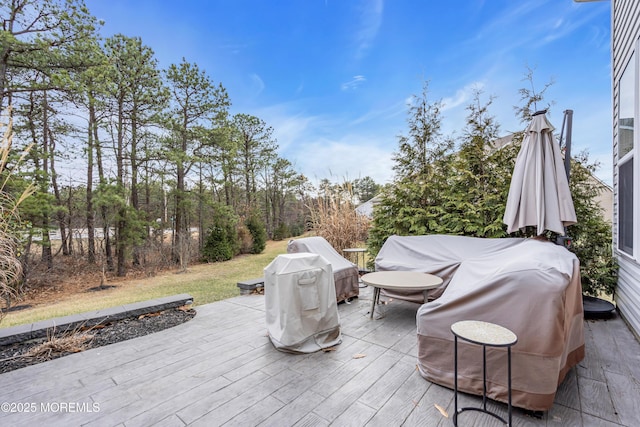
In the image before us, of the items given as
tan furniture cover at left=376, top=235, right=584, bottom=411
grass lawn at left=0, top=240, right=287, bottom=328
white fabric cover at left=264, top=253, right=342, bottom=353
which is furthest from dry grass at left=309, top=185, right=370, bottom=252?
tan furniture cover at left=376, top=235, right=584, bottom=411

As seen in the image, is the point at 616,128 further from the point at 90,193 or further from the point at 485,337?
the point at 90,193

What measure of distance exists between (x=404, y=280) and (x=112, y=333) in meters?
3.34

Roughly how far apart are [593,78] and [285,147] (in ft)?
48.3

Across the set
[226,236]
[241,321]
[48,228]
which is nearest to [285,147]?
[226,236]

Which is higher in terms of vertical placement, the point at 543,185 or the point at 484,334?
the point at 543,185

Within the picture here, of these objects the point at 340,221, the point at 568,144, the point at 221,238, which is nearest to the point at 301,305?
the point at 340,221

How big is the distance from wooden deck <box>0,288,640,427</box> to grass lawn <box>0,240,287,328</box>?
6.93 feet

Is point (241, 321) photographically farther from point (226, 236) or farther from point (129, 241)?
point (226, 236)

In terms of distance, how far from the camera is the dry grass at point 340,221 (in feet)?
18.9

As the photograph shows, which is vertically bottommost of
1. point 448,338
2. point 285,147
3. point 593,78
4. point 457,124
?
point 448,338

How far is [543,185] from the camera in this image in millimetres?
2986

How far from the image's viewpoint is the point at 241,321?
3.38 metres

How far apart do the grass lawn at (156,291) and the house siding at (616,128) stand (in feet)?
17.7

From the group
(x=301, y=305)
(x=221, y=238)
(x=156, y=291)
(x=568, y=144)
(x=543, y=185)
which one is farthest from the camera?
(x=221, y=238)
